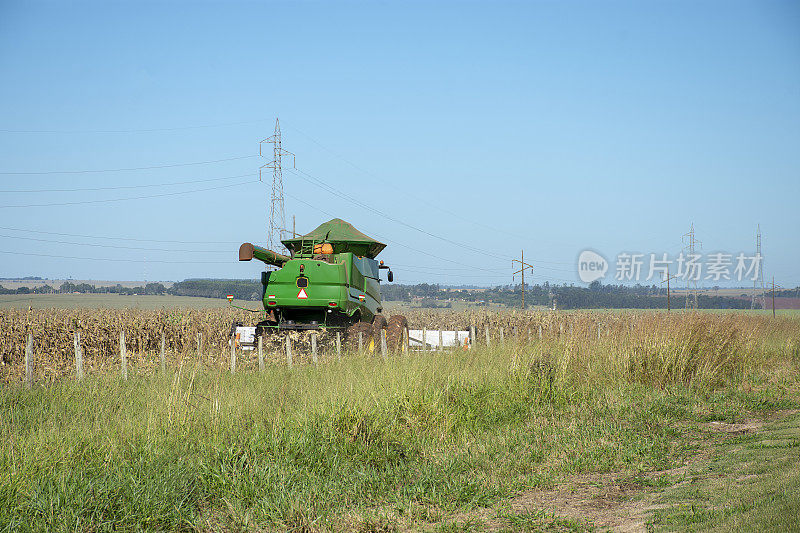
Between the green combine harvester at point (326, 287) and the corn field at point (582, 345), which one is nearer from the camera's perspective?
the corn field at point (582, 345)

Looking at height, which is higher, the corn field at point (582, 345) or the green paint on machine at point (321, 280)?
the green paint on machine at point (321, 280)

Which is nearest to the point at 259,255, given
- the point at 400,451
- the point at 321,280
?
the point at 321,280

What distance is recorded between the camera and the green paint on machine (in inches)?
626

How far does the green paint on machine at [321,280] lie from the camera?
52.2 feet

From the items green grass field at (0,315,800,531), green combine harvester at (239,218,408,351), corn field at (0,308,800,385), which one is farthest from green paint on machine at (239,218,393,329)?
green grass field at (0,315,800,531)

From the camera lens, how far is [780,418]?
9.84 meters

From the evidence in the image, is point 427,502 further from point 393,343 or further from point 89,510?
point 393,343

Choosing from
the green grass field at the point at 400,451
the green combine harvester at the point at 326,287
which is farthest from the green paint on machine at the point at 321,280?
the green grass field at the point at 400,451

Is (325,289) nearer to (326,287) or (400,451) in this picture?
(326,287)

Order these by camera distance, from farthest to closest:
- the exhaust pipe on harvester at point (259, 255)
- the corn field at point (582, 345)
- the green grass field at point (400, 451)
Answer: the exhaust pipe on harvester at point (259, 255) < the corn field at point (582, 345) < the green grass field at point (400, 451)

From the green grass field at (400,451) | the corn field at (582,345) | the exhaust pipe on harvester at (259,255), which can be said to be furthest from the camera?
the exhaust pipe on harvester at (259,255)

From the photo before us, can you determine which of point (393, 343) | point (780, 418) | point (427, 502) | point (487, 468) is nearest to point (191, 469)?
point (427, 502)

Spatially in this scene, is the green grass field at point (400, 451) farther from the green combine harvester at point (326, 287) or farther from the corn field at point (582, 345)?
the green combine harvester at point (326, 287)

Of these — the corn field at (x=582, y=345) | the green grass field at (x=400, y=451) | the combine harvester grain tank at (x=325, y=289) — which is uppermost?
the combine harvester grain tank at (x=325, y=289)
